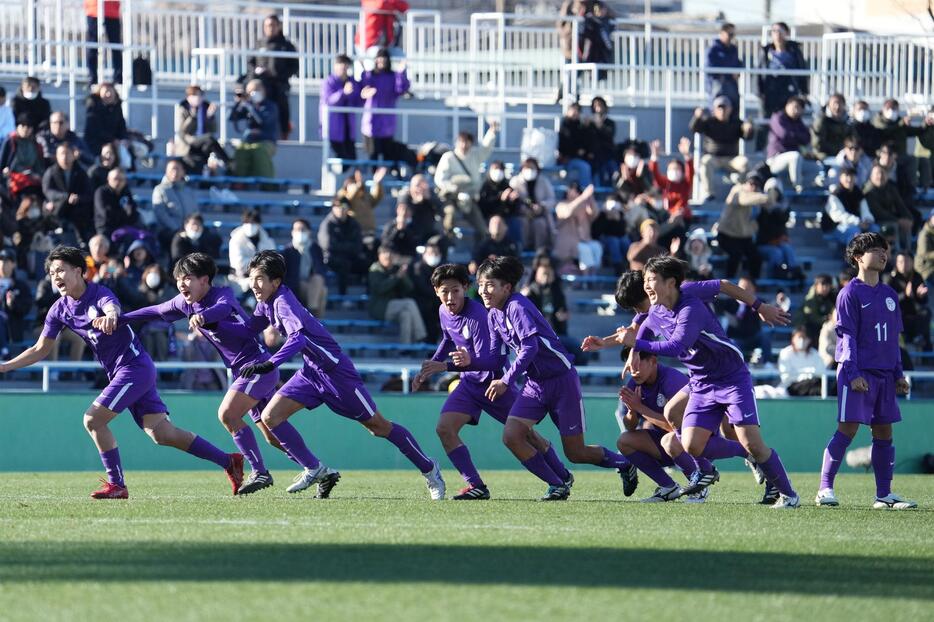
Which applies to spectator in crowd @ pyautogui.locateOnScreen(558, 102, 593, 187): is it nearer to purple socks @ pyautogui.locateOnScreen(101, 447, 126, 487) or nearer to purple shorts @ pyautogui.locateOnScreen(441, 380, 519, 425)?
purple shorts @ pyautogui.locateOnScreen(441, 380, 519, 425)

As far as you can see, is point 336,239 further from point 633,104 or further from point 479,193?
point 633,104

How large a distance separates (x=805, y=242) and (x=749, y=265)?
9.48 ft

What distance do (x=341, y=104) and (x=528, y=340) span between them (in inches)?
584

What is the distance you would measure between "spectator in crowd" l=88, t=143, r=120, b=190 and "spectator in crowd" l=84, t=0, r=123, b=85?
170 inches

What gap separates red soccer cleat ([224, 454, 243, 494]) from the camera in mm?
13820

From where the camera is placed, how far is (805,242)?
93.5ft

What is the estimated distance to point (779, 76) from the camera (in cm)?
3002

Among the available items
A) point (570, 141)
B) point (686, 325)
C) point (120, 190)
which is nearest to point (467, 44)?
point (570, 141)

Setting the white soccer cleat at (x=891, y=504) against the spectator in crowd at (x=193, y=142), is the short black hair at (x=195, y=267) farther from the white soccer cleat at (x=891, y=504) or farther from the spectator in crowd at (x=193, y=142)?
the spectator in crowd at (x=193, y=142)

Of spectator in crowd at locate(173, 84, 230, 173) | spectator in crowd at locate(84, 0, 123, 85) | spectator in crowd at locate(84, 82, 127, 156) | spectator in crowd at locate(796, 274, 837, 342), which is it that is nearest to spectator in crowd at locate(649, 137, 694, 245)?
spectator in crowd at locate(796, 274, 837, 342)

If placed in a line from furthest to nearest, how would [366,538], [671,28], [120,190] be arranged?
[671,28]
[120,190]
[366,538]

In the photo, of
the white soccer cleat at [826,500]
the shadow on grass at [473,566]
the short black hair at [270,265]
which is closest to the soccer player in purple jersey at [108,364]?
the short black hair at [270,265]

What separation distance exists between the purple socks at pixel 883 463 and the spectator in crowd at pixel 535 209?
1221 cm

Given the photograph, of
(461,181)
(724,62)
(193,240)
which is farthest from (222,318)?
(724,62)
